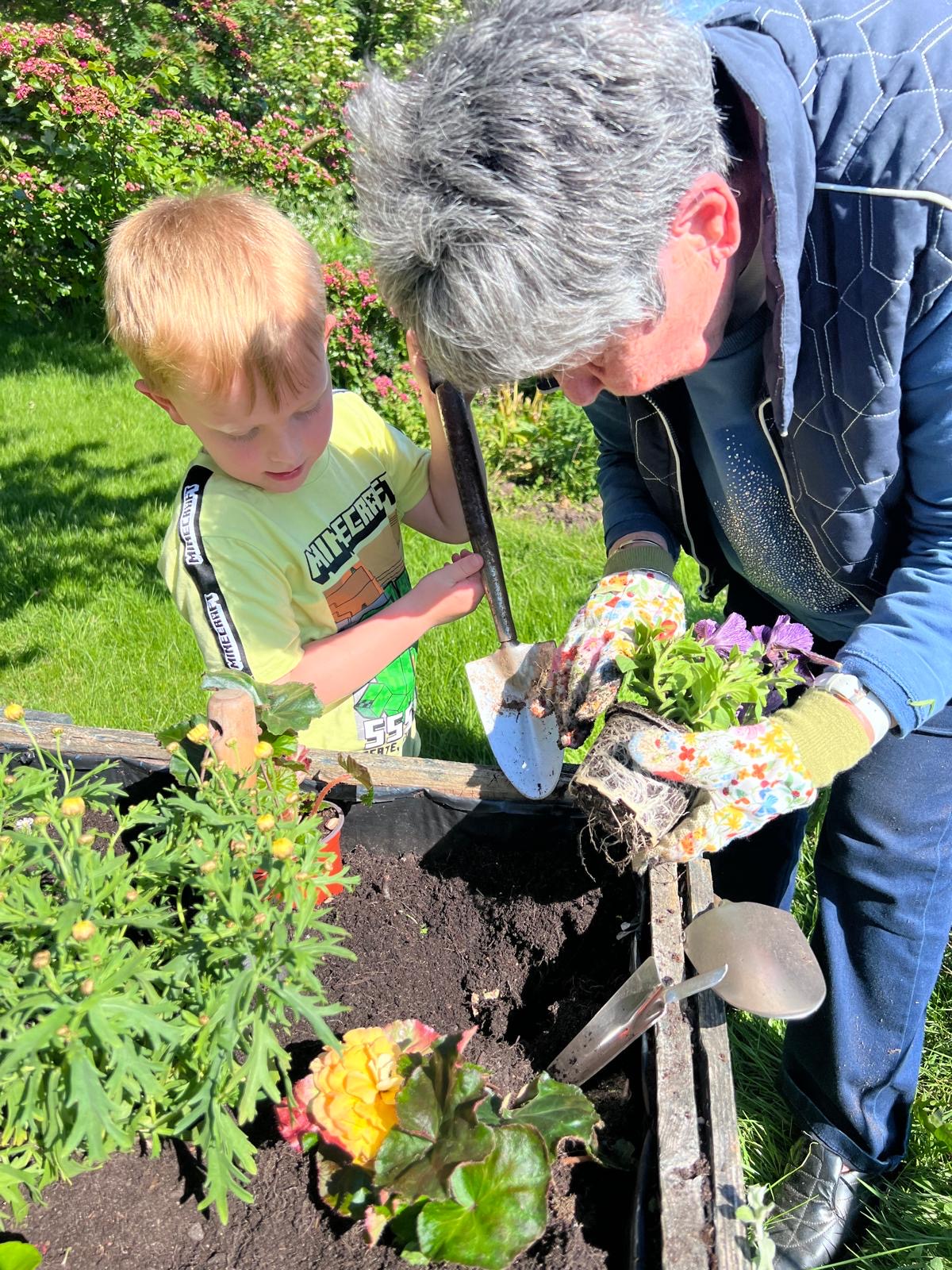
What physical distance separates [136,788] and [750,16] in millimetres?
1534

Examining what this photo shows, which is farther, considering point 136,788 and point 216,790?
point 136,788

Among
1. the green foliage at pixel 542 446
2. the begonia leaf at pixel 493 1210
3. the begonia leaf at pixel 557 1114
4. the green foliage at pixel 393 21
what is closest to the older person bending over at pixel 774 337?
the begonia leaf at pixel 557 1114

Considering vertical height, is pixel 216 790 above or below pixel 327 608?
above

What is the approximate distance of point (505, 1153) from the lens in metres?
1.08

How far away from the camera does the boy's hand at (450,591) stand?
1.92 m

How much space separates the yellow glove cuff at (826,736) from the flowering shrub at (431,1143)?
52cm

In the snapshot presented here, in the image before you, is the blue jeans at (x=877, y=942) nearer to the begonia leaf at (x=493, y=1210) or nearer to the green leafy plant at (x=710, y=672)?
the green leafy plant at (x=710, y=672)

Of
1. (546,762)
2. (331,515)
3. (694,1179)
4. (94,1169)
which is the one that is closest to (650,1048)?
(694,1179)

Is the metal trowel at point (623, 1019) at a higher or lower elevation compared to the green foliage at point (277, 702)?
lower

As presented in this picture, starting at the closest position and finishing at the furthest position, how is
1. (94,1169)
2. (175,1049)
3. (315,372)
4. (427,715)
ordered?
(175,1049)
(94,1169)
(315,372)
(427,715)

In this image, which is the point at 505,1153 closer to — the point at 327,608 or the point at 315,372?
the point at 327,608

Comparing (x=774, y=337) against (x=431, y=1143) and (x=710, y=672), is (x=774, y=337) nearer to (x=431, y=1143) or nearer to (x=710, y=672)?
(x=710, y=672)

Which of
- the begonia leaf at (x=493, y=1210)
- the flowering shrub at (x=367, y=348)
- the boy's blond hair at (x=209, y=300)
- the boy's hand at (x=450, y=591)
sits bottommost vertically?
the flowering shrub at (x=367, y=348)

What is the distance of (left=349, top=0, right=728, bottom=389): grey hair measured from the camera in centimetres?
99
